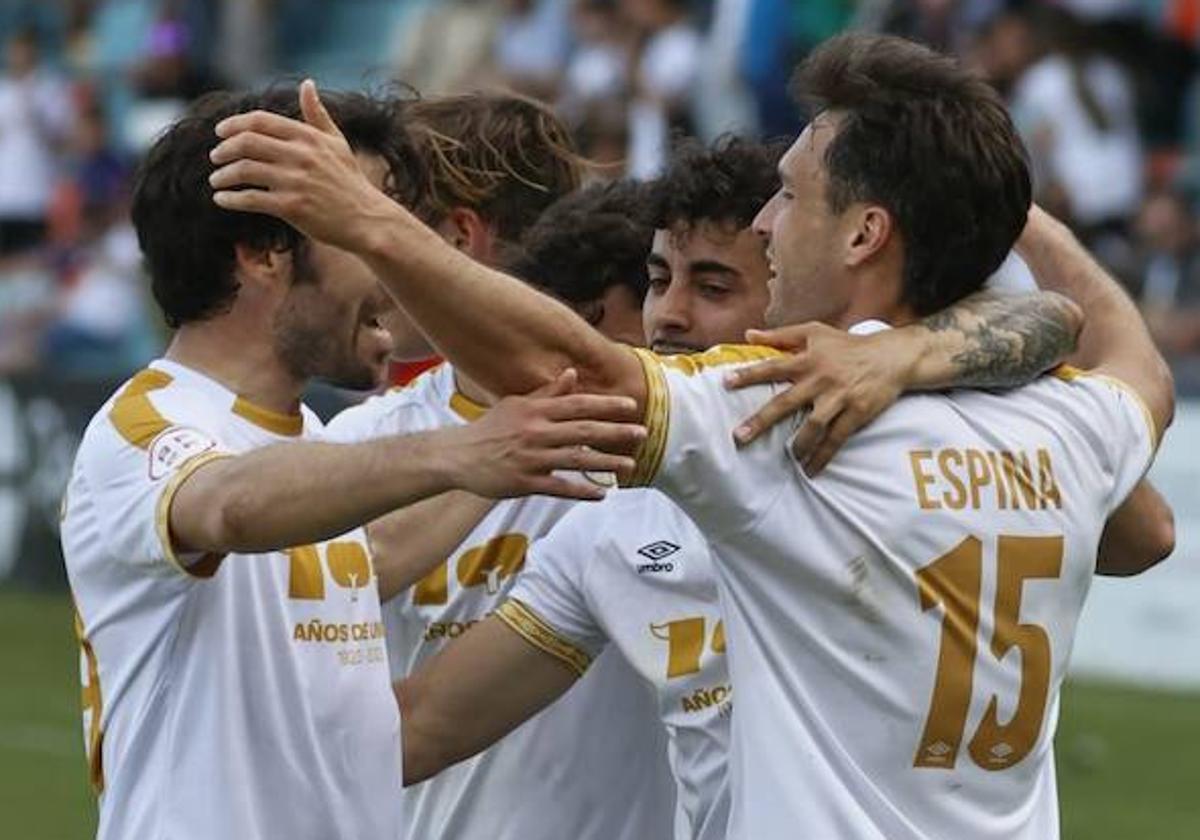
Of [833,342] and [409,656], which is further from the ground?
[833,342]

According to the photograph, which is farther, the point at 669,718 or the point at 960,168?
the point at 669,718

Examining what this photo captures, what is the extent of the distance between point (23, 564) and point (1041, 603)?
13667mm

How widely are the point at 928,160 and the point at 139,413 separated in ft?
4.61

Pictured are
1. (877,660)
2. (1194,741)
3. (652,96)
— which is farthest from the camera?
(652,96)

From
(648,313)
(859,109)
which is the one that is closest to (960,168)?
(859,109)

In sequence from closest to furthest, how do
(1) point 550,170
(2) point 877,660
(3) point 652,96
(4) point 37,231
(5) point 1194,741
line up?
(2) point 877,660 → (1) point 550,170 → (5) point 1194,741 → (3) point 652,96 → (4) point 37,231

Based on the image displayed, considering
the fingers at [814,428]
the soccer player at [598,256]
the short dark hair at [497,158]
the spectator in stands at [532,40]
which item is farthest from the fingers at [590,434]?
the spectator in stands at [532,40]

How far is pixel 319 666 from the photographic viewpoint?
4836 mm

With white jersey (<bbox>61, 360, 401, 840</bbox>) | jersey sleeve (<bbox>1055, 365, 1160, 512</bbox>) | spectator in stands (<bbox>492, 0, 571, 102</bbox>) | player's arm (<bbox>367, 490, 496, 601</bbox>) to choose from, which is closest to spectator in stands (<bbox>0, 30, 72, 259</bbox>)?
spectator in stands (<bbox>492, 0, 571, 102</bbox>)

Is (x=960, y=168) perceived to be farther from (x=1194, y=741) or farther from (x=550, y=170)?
(x=1194, y=741)

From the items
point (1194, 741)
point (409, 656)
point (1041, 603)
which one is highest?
point (1041, 603)

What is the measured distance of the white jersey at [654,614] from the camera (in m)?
4.88

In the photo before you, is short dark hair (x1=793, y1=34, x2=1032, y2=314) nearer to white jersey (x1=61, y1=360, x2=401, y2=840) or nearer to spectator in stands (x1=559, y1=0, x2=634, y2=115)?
white jersey (x1=61, y1=360, x2=401, y2=840)

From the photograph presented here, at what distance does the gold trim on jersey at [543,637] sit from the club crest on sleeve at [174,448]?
730mm
